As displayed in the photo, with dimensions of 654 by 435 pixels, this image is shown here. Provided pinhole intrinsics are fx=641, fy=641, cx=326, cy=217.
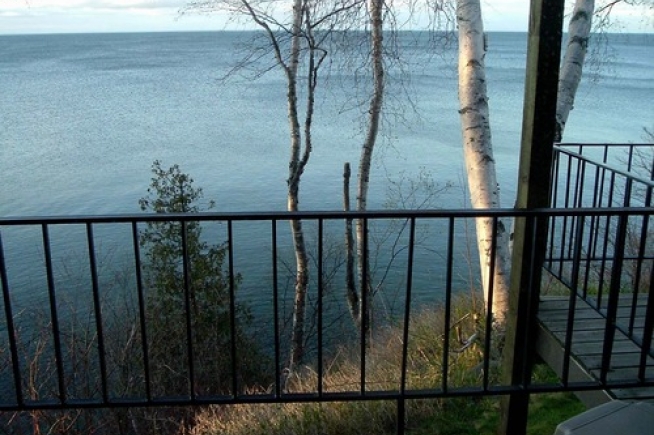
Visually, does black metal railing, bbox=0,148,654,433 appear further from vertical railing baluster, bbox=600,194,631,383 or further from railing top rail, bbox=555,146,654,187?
vertical railing baluster, bbox=600,194,631,383

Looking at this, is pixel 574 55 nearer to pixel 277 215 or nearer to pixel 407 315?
pixel 407 315

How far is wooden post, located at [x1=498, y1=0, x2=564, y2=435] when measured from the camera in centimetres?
276

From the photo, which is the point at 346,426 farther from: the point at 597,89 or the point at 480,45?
the point at 597,89

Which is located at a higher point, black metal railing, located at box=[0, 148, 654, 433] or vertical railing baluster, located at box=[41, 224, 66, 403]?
vertical railing baluster, located at box=[41, 224, 66, 403]

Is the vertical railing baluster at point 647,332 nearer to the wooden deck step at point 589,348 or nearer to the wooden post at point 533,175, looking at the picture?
the wooden deck step at point 589,348

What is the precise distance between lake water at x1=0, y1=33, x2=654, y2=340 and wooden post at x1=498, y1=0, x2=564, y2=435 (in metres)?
5.78

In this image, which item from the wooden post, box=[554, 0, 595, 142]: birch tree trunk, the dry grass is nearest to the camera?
the wooden post

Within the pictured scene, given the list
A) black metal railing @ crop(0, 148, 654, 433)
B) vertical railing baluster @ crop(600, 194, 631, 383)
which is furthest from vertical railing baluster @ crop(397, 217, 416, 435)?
black metal railing @ crop(0, 148, 654, 433)

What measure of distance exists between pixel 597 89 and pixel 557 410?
36.0 metres

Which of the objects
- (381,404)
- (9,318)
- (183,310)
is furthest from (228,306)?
(9,318)

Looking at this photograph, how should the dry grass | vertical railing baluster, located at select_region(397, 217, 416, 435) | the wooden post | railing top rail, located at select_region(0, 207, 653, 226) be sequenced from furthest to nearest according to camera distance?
1. the dry grass
2. the wooden post
3. vertical railing baluster, located at select_region(397, 217, 416, 435)
4. railing top rail, located at select_region(0, 207, 653, 226)

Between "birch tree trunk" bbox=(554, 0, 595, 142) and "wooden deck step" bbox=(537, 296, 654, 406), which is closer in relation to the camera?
"wooden deck step" bbox=(537, 296, 654, 406)

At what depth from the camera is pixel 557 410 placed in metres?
3.95

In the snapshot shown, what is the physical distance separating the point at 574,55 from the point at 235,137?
63.1 ft
